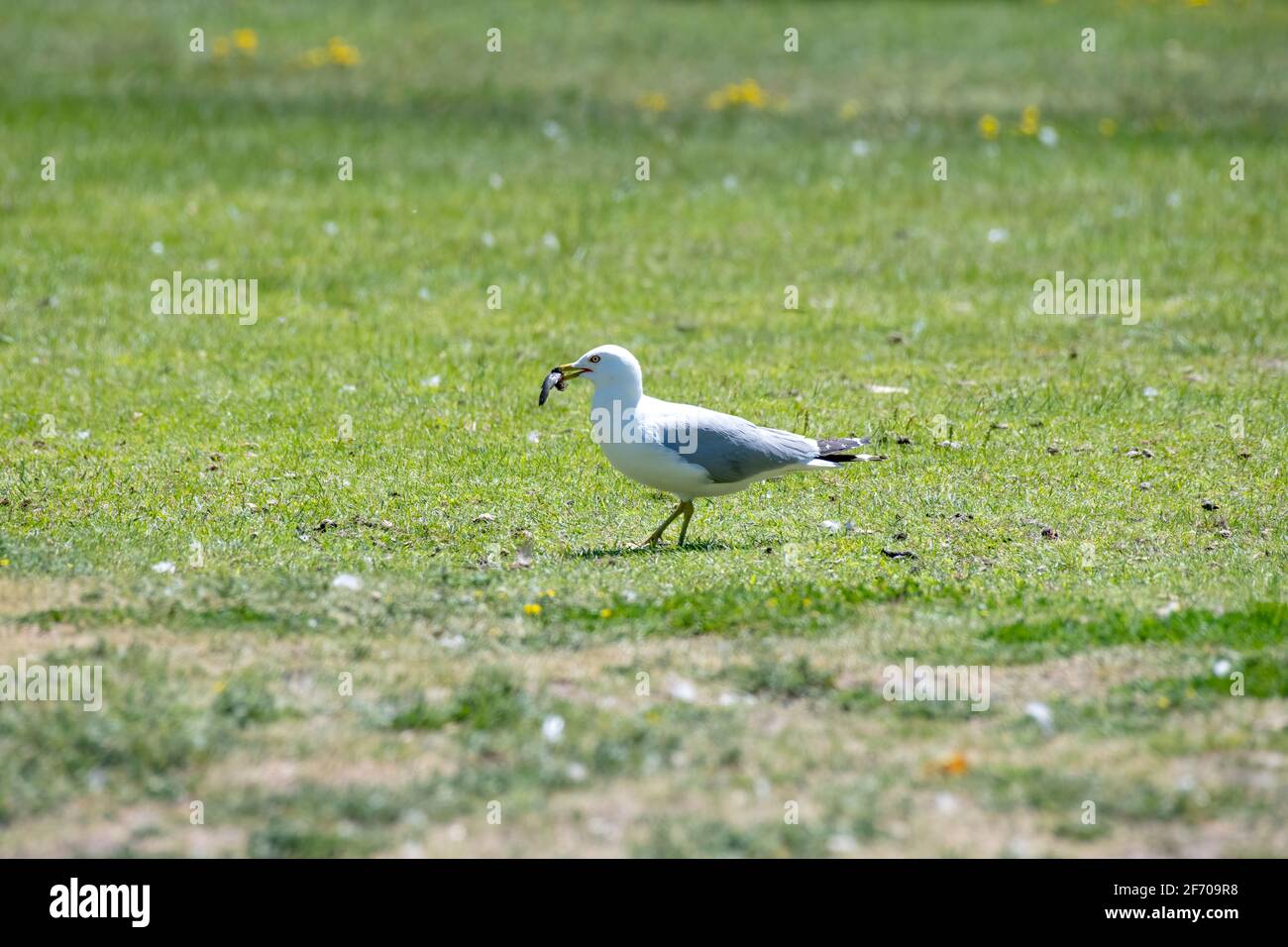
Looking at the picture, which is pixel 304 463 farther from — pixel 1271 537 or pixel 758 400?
pixel 1271 537

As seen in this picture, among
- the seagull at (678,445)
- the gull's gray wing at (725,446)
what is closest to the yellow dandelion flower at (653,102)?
the seagull at (678,445)

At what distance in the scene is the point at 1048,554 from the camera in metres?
9.48

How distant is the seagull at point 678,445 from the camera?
9461mm

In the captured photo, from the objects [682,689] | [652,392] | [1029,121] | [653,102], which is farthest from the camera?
[653,102]

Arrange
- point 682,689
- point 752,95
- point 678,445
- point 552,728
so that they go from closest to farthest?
point 552,728
point 682,689
point 678,445
point 752,95

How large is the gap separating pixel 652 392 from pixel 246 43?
12.9 metres

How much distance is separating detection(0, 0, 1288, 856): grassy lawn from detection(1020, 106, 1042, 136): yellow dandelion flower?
0.12m

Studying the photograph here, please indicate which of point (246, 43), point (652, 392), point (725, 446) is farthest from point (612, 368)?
point (246, 43)

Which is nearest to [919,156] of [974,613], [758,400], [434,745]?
[758,400]

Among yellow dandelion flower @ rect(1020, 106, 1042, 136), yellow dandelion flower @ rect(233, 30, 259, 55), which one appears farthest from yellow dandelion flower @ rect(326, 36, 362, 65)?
yellow dandelion flower @ rect(1020, 106, 1042, 136)

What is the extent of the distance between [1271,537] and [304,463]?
255 inches

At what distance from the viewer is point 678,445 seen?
947 centimetres

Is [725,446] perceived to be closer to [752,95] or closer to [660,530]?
[660,530]

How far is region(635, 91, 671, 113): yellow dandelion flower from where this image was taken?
70.2 ft
